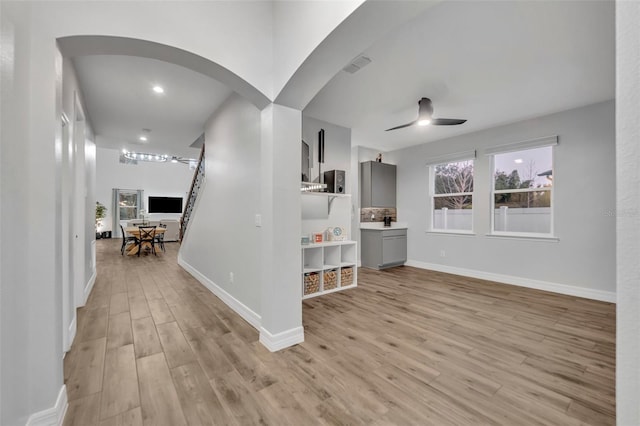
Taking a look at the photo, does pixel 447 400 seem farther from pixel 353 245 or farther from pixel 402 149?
pixel 402 149

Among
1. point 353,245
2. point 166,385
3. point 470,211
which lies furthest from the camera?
point 470,211

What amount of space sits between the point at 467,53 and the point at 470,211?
11.5 ft

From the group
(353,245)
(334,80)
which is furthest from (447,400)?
(334,80)

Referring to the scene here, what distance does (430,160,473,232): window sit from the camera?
207 inches

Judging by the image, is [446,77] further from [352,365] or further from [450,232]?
[450,232]

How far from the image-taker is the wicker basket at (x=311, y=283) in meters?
3.78

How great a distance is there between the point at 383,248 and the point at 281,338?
12.0ft

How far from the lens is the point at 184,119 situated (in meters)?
4.50

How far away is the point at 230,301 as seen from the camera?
10.9 feet

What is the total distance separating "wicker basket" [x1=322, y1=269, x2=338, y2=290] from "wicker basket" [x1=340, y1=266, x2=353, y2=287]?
14 cm

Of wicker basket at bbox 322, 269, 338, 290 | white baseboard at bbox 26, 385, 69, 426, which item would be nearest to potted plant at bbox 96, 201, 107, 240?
wicker basket at bbox 322, 269, 338, 290

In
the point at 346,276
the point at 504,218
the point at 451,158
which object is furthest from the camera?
the point at 451,158

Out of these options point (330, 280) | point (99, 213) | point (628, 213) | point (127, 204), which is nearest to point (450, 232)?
point (330, 280)

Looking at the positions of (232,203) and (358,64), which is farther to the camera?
(232,203)
